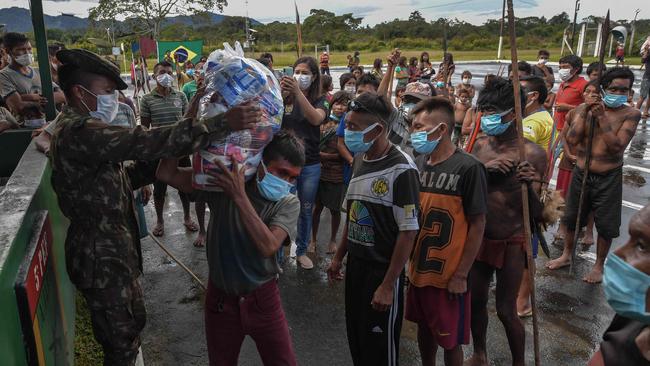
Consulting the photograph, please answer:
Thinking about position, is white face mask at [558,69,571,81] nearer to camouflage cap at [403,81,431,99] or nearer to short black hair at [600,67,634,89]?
short black hair at [600,67,634,89]

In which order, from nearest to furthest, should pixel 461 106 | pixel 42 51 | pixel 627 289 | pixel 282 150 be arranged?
pixel 627 289
pixel 282 150
pixel 42 51
pixel 461 106

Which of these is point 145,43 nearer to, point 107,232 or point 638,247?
point 107,232

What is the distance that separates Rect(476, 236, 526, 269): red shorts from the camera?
3.25 meters

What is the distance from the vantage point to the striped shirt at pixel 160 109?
606 cm

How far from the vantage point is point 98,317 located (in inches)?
105

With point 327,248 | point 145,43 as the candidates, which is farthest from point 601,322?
point 145,43

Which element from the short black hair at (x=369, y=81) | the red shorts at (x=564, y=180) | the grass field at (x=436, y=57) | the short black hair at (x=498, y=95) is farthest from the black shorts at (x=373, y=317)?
the grass field at (x=436, y=57)

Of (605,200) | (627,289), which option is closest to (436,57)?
(605,200)

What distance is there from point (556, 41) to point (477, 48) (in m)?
7.13

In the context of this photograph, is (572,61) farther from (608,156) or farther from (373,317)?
(373,317)

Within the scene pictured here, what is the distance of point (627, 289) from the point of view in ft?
4.69

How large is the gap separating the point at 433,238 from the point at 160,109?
4.27 meters

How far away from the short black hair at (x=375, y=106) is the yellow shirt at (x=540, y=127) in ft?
6.48

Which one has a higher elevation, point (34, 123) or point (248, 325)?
point (34, 123)
